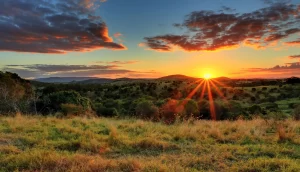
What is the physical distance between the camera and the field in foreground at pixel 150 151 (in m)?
6.24

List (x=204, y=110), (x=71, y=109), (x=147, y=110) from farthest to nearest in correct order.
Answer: (x=204, y=110)
(x=147, y=110)
(x=71, y=109)

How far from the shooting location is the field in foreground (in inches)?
246

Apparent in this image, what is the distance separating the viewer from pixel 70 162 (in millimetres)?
6297

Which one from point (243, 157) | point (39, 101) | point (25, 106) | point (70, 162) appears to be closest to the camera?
point (70, 162)

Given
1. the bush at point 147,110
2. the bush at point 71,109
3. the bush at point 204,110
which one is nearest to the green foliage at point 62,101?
the bush at point 71,109

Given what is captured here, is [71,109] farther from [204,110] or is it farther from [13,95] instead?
[204,110]

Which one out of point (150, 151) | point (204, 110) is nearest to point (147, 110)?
point (204, 110)

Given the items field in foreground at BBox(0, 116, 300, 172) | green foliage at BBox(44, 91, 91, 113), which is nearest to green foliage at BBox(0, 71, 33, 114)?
green foliage at BBox(44, 91, 91, 113)

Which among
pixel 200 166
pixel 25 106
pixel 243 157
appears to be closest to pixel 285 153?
pixel 243 157

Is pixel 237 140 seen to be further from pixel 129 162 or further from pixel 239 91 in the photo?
pixel 239 91

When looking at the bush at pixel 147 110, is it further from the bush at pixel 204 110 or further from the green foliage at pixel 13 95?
the green foliage at pixel 13 95

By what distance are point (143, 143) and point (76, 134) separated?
120 inches

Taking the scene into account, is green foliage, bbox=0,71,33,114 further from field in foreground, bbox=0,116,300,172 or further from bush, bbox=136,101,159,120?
field in foreground, bbox=0,116,300,172

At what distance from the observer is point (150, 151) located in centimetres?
815
